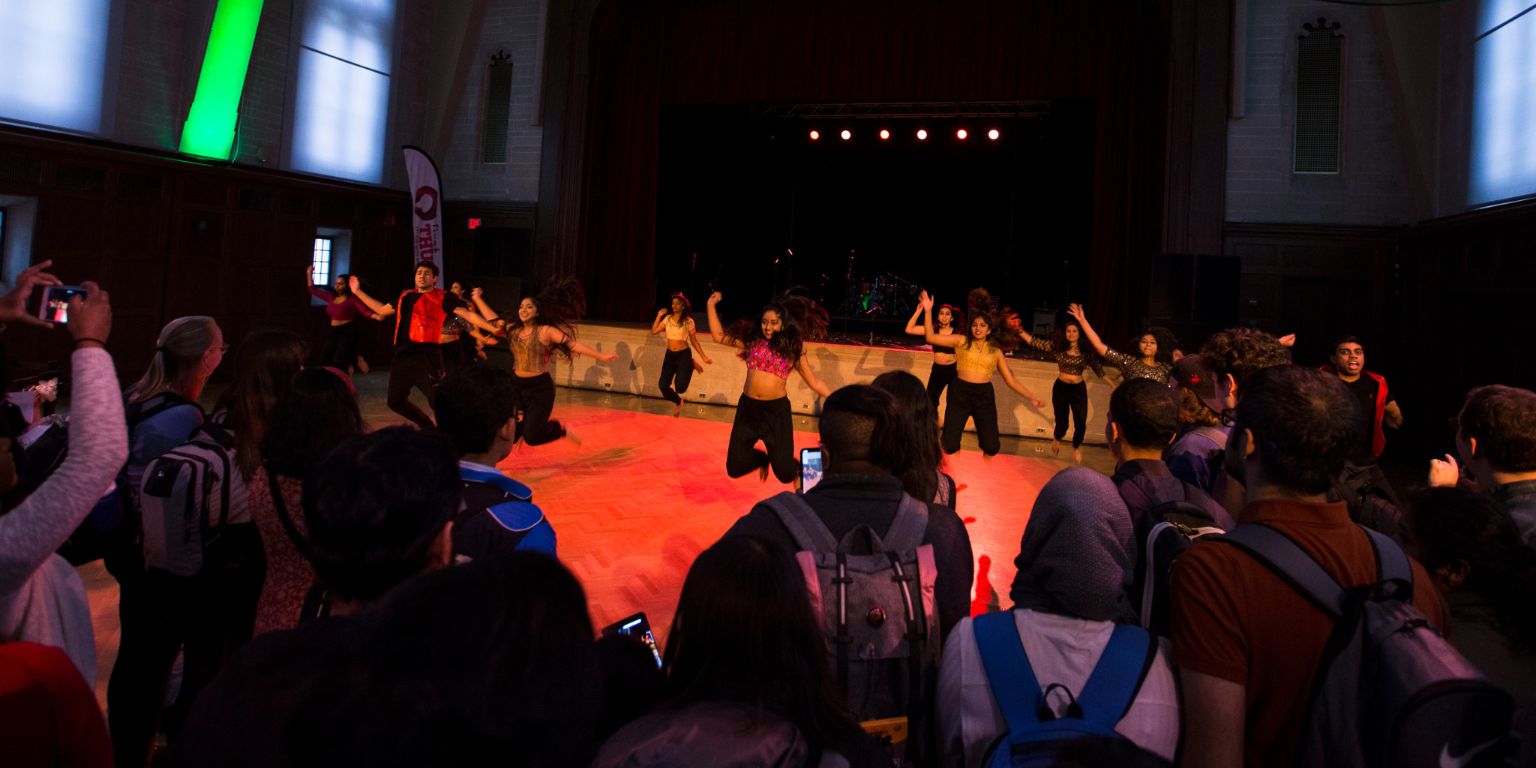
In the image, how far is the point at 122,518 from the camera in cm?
228

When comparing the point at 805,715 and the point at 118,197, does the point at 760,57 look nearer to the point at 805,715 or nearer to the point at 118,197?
the point at 118,197

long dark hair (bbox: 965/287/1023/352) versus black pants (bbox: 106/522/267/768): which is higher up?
long dark hair (bbox: 965/287/1023/352)

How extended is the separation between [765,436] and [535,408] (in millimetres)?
2075

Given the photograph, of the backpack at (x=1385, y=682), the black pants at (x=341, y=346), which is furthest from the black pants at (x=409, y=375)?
the backpack at (x=1385, y=682)

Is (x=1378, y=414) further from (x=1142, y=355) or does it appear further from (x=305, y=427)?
(x=305, y=427)

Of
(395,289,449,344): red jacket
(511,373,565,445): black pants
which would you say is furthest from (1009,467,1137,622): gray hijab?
(395,289,449,344): red jacket

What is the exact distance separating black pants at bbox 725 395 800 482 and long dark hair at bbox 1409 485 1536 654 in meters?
4.56

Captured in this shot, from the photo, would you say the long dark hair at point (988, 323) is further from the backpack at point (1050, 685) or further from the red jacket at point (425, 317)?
the backpack at point (1050, 685)

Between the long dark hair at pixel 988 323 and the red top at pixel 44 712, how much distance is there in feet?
23.8

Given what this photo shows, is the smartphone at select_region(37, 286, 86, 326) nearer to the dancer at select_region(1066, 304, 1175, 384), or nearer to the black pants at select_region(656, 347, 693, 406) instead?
the dancer at select_region(1066, 304, 1175, 384)

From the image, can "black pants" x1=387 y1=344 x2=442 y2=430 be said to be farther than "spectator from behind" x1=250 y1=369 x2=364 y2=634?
Yes

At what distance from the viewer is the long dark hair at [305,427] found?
206cm

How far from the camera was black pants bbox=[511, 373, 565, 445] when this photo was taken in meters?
6.93

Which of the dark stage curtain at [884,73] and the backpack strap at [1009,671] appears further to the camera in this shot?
the dark stage curtain at [884,73]
